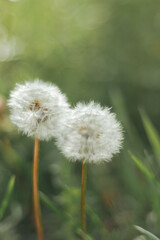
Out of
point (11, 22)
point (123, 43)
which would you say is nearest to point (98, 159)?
point (11, 22)

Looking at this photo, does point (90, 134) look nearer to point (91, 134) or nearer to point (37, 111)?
point (91, 134)

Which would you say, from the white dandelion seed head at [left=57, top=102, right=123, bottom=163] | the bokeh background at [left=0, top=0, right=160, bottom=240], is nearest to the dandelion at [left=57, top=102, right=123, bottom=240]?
the white dandelion seed head at [left=57, top=102, right=123, bottom=163]

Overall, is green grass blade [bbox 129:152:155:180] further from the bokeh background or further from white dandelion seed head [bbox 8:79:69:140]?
white dandelion seed head [bbox 8:79:69:140]

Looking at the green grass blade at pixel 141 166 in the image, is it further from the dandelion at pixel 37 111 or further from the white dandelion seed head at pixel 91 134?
the dandelion at pixel 37 111

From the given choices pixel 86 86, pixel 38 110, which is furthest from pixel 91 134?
pixel 86 86

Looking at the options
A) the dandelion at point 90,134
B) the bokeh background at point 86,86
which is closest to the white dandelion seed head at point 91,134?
the dandelion at point 90,134

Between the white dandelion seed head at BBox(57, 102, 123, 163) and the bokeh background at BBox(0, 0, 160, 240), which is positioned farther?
the bokeh background at BBox(0, 0, 160, 240)
